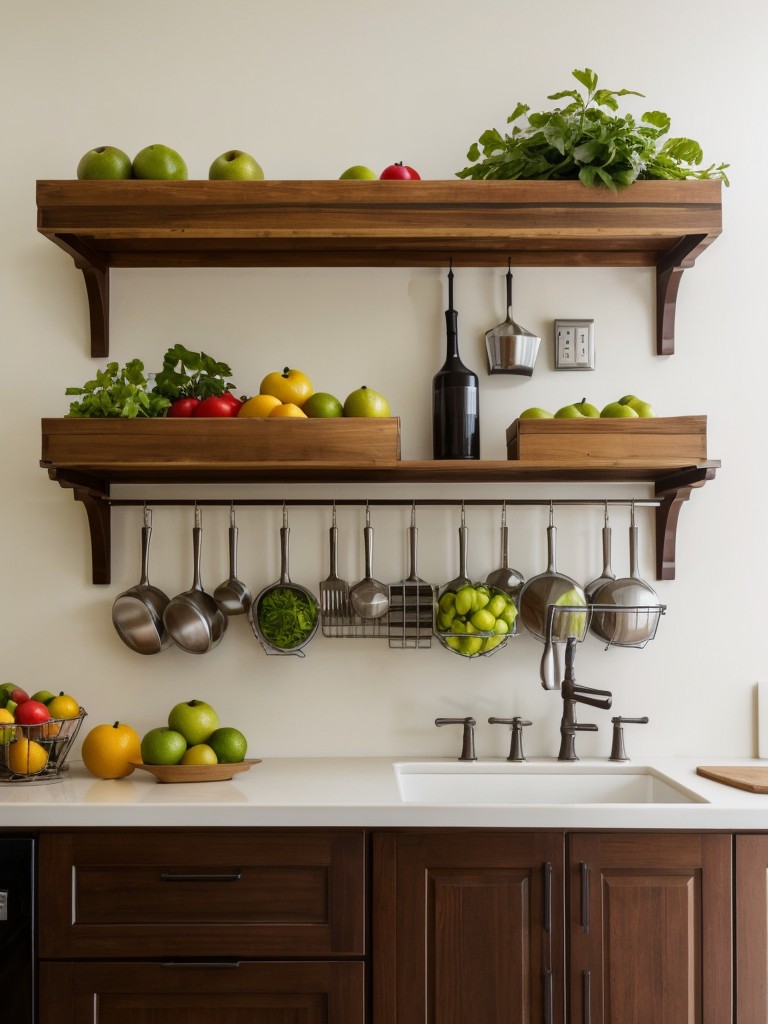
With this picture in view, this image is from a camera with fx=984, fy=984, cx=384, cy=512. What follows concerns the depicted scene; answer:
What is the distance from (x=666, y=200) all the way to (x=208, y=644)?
135 cm

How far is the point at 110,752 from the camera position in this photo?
77.4 inches

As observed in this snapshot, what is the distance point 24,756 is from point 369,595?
0.78m

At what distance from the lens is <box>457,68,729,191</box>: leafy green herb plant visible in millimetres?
1988

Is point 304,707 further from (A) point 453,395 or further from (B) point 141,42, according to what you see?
(B) point 141,42

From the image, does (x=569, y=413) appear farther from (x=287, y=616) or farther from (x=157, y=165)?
(x=157, y=165)

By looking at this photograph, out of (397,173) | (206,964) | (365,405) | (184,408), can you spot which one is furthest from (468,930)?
(397,173)

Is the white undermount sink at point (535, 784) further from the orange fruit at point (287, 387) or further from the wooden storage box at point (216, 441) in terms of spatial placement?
the orange fruit at point (287, 387)

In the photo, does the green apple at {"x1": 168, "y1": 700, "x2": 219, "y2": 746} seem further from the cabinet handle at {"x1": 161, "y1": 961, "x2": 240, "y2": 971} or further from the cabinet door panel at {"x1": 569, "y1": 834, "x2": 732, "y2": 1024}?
the cabinet door panel at {"x1": 569, "y1": 834, "x2": 732, "y2": 1024}

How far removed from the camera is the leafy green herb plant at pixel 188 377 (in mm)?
2072

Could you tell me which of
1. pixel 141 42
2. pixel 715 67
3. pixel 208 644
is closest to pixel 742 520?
pixel 715 67

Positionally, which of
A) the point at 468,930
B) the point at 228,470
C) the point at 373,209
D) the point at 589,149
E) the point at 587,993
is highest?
the point at 589,149

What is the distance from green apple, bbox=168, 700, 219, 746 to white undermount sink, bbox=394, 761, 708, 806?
410 mm

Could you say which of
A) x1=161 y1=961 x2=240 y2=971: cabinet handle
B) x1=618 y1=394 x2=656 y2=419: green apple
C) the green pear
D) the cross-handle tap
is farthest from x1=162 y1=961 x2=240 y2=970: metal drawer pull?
x1=618 y1=394 x2=656 y2=419: green apple

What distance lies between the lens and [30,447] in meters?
2.29
